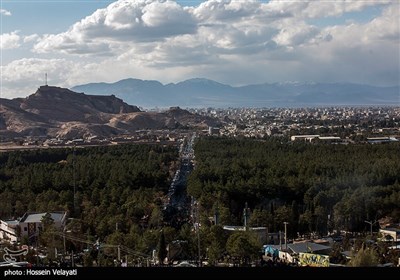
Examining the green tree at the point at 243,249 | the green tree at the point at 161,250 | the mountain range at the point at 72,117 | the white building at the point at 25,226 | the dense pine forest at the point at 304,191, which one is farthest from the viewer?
the mountain range at the point at 72,117

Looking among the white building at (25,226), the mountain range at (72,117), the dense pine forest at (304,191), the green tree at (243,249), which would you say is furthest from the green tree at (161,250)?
the mountain range at (72,117)

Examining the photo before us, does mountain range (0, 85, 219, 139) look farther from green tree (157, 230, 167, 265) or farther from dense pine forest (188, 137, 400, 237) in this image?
green tree (157, 230, 167, 265)

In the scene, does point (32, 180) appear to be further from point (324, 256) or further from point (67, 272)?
point (67, 272)

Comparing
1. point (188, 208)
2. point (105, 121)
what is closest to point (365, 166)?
point (188, 208)

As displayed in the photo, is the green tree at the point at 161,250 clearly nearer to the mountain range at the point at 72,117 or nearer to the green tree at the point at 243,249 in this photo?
the green tree at the point at 243,249

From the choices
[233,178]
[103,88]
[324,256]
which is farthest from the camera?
[103,88]

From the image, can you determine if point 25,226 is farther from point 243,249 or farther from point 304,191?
point 304,191

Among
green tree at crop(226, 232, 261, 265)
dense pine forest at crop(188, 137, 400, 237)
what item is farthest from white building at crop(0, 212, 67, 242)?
green tree at crop(226, 232, 261, 265)

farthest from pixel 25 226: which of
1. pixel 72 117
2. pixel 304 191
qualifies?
pixel 72 117
